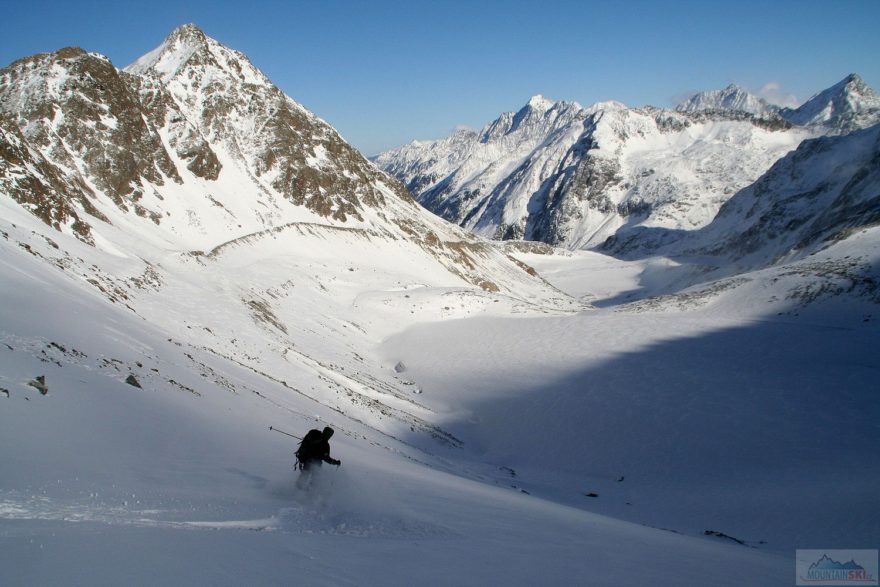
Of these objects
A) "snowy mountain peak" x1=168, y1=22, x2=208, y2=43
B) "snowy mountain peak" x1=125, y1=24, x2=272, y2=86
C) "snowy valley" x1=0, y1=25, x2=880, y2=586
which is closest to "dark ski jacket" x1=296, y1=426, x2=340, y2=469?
"snowy valley" x1=0, y1=25, x2=880, y2=586

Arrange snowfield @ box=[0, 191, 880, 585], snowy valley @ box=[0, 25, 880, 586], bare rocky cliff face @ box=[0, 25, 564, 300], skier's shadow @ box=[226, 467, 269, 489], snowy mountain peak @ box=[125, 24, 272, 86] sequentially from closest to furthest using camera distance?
snowfield @ box=[0, 191, 880, 585], snowy valley @ box=[0, 25, 880, 586], skier's shadow @ box=[226, 467, 269, 489], bare rocky cliff face @ box=[0, 25, 564, 300], snowy mountain peak @ box=[125, 24, 272, 86]

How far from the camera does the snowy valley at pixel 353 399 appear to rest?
571 centimetres

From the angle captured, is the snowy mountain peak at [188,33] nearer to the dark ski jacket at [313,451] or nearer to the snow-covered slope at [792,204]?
the dark ski jacket at [313,451]

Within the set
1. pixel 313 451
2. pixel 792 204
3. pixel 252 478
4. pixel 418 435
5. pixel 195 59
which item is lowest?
pixel 252 478

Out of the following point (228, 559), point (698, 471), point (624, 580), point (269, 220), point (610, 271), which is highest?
point (610, 271)

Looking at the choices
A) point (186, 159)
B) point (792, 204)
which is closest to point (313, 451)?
point (186, 159)

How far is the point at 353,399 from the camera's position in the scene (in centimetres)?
2228

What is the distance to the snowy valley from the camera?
5711mm

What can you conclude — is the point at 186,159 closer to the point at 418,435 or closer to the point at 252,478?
the point at 418,435

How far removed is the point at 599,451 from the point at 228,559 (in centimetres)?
1983

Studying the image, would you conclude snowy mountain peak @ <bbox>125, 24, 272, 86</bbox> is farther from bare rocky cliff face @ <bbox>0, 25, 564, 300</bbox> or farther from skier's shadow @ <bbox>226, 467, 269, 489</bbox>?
skier's shadow @ <bbox>226, 467, 269, 489</bbox>

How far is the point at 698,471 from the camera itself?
61.8 feet

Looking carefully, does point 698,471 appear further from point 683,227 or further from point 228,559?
point 683,227

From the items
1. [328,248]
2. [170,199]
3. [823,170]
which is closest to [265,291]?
[328,248]
